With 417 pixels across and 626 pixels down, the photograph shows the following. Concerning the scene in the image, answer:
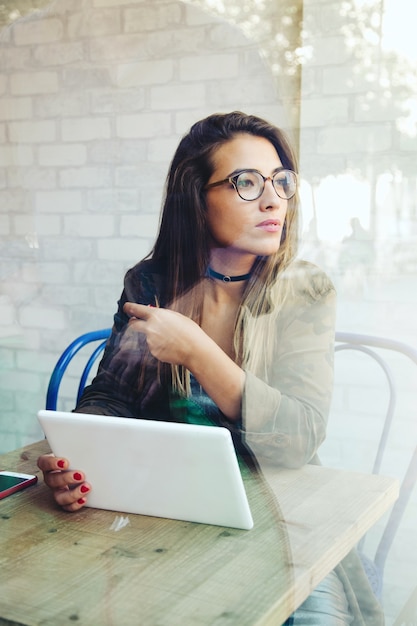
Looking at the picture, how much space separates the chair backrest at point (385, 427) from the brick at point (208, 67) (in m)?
0.44

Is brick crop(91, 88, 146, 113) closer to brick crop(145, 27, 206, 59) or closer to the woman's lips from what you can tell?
brick crop(145, 27, 206, 59)

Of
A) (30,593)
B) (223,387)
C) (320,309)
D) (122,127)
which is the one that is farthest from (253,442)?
(122,127)

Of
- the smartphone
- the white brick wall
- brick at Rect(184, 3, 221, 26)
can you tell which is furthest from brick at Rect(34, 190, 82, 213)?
the smartphone

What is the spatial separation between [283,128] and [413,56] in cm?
20

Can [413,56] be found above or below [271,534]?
above

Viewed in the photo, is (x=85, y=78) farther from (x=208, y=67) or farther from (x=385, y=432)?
(x=385, y=432)

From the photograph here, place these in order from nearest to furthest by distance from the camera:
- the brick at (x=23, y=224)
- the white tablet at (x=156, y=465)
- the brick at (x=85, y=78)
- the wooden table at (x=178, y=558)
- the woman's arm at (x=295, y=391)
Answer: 1. the wooden table at (x=178, y=558)
2. the white tablet at (x=156, y=465)
3. the woman's arm at (x=295, y=391)
4. the brick at (x=85, y=78)
5. the brick at (x=23, y=224)

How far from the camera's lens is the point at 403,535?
102 centimetres

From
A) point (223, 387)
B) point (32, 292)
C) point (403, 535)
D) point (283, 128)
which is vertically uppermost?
point (283, 128)

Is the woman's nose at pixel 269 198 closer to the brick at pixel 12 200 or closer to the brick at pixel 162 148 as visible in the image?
the brick at pixel 162 148

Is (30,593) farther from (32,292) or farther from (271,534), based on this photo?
(32,292)

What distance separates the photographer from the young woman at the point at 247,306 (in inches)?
38.4

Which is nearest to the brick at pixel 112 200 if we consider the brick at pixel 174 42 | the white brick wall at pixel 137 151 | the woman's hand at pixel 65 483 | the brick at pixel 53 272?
the white brick wall at pixel 137 151

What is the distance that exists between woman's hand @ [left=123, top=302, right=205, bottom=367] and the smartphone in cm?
28
